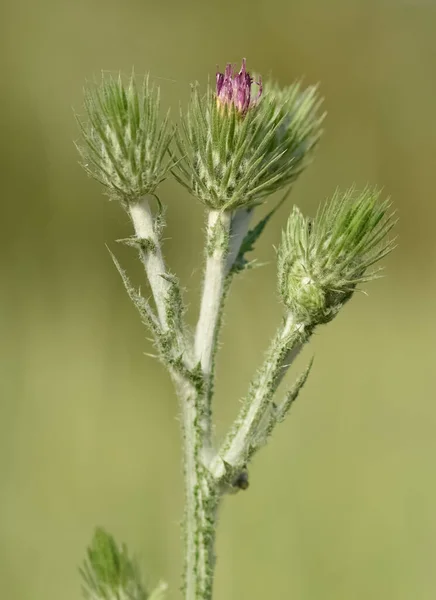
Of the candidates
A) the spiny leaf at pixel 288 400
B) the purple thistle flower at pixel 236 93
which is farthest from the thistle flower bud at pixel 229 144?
the spiny leaf at pixel 288 400

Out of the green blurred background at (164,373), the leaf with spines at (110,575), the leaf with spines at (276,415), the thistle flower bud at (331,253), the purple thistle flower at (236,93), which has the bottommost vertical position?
the leaf with spines at (110,575)

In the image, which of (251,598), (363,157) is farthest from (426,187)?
(251,598)

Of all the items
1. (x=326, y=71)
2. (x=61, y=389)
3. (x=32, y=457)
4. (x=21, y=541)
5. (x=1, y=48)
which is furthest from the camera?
(x=326, y=71)

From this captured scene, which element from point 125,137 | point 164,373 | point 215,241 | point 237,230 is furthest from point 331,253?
point 164,373

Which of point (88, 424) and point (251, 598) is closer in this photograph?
point (251, 598)

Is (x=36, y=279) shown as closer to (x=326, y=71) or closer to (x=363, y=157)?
(x=363, y=157)

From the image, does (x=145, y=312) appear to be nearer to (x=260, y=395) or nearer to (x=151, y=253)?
(x=151, y=253)

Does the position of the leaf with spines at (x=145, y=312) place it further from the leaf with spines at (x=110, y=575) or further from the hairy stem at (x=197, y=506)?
the leaf with spines at (x=110, y=575)

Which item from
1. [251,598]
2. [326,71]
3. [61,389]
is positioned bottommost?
[251,598]
